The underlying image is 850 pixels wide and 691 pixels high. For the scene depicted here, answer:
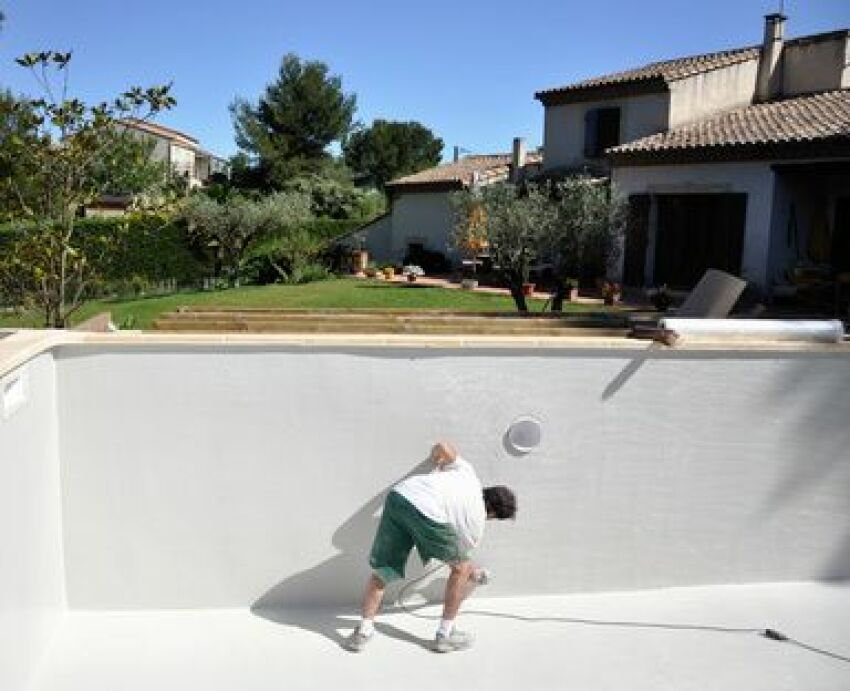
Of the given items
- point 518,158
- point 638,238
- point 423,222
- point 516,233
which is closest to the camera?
point 516,233

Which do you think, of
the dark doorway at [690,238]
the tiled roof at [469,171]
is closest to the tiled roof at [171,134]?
the tiled roof at [469,171]

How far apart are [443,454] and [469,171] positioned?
1168 inches

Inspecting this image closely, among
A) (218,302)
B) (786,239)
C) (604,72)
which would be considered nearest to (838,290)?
(786,239)

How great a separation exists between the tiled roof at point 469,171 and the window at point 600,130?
11.5ft

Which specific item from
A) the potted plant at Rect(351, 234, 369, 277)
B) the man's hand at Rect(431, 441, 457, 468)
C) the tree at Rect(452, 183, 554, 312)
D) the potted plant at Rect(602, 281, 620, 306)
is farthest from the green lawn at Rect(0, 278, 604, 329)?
the man's hand at Rect(431, 441, 457, 468)

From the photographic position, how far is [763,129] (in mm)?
21938

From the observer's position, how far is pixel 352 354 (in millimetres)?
5449

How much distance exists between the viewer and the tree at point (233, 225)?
2966 cm

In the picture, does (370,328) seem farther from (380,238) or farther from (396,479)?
(380,238)

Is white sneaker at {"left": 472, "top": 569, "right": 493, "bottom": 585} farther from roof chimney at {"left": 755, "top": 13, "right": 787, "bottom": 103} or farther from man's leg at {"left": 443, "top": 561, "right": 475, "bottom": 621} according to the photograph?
roof chimney at {"left": 755, "top": 13, "right": 787, "bottom": 103}

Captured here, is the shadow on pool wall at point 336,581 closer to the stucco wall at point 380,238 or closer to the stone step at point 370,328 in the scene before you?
the stone step at point 370,328

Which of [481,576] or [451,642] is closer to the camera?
[451,642]

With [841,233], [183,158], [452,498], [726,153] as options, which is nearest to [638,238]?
[726,153]

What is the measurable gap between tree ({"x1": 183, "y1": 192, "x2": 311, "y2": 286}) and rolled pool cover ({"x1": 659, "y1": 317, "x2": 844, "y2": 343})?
24.8 meters
